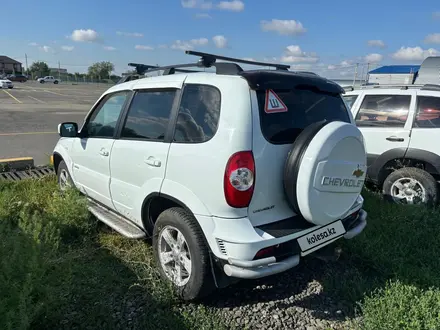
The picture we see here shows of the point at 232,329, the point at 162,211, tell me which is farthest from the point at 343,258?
the point at 162,211

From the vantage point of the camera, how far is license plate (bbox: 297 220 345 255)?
2.47 metres

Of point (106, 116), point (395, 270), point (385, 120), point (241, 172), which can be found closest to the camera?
point (241, 172)

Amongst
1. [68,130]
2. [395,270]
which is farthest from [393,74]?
[68,130]

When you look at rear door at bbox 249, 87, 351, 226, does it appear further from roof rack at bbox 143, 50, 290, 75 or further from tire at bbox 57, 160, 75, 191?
tire at bbox 57, 160, 75, 191

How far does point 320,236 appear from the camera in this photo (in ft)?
8.45

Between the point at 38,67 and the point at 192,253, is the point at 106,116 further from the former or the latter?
the point at 38,67

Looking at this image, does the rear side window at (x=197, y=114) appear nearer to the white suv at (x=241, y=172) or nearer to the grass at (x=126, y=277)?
the white suv at (x=241, y=172)

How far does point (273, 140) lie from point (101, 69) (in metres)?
102

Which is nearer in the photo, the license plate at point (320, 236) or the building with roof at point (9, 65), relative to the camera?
the license plate at point (320, 236)

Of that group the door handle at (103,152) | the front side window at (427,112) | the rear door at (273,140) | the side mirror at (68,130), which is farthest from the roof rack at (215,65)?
the front side window at (427,112)

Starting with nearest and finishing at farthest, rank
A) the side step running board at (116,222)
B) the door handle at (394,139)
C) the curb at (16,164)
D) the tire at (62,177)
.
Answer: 1. the side step running board at (116,222)
2. the tire at (62,177)
3. the door handle at (394,139)
4. the curb at (16,164)

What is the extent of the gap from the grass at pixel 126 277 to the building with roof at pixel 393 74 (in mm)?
12572

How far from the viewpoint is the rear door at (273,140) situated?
2332mm

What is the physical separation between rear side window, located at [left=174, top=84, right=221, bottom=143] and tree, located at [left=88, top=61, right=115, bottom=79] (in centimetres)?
9674
